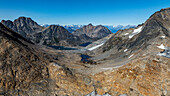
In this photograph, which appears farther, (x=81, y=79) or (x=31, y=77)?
(x=81, y=79)

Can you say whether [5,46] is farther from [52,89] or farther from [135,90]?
[135,90]

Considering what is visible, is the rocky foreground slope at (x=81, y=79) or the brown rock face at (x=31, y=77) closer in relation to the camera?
the rocky foreground slope at (x=81, y=79)

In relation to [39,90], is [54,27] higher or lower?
higher

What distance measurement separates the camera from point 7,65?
2894 cm

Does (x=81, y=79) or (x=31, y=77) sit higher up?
(x=31, y=77)

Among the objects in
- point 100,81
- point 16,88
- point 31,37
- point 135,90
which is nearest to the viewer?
point 135,90

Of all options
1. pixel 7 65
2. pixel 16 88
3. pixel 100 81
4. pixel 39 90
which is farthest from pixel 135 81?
pixel 7 65

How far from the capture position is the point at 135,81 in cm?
2398

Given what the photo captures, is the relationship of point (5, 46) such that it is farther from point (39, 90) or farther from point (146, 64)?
point (146, 64)

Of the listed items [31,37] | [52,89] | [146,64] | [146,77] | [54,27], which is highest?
[54,27]

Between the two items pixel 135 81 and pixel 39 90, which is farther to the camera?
pixel 39 90

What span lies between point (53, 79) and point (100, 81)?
13.6 m

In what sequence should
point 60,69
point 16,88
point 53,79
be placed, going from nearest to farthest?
point 16,88, point 53,79, point 60,69

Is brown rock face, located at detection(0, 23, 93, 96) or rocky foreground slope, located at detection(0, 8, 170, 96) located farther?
brown rock face, located at detection(0, 23, 93, 96)
